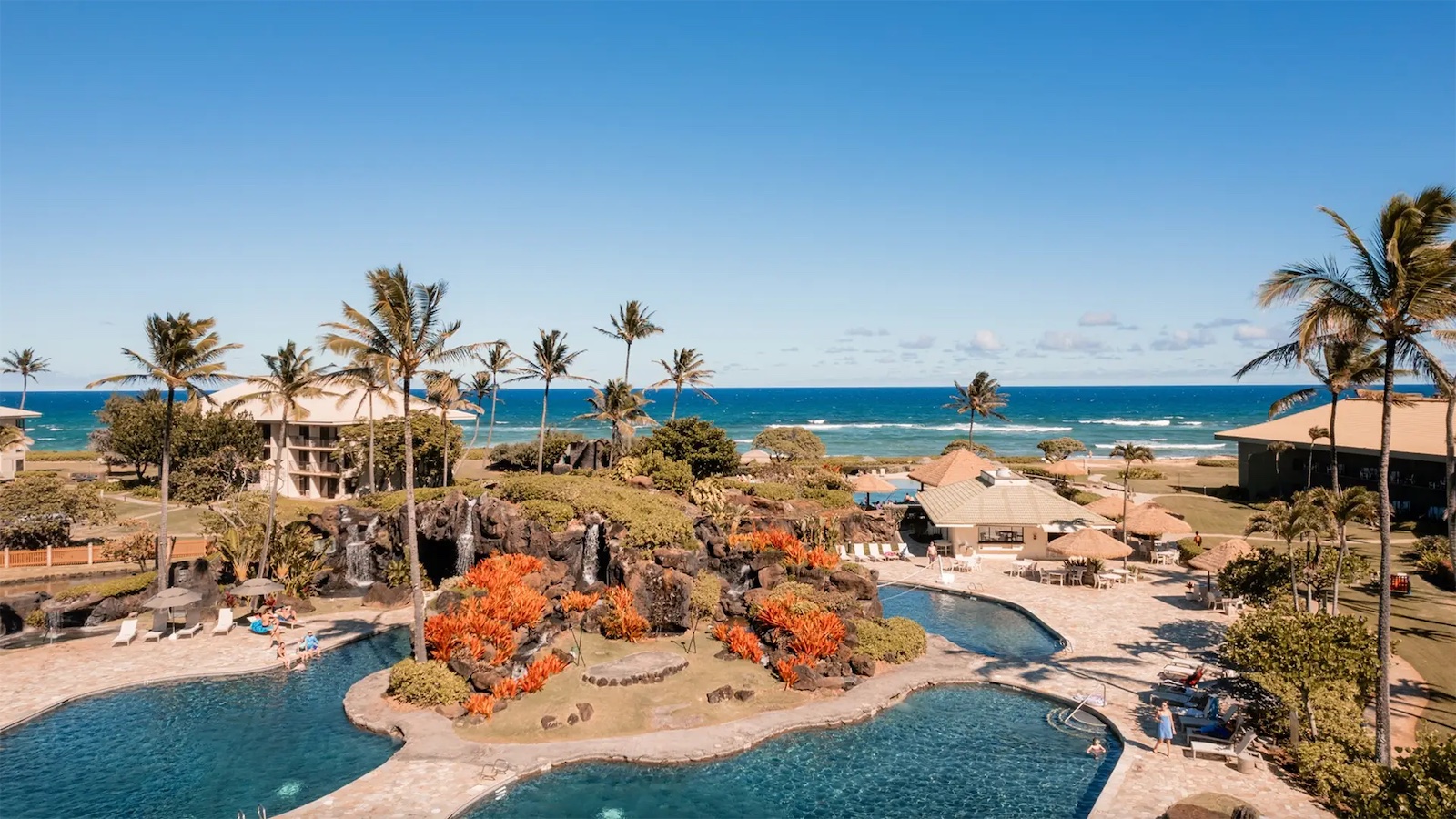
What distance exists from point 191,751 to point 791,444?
4736 cm

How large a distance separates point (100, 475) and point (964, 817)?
248ft

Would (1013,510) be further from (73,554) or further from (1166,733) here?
(73,554)

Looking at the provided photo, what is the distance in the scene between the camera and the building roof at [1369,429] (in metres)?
41.1

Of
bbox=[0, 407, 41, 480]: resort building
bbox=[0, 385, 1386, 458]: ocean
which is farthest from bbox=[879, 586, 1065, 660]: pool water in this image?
bbox=[0, 385, 1386, 458]: ocean

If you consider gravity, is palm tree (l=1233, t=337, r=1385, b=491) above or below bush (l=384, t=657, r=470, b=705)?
above

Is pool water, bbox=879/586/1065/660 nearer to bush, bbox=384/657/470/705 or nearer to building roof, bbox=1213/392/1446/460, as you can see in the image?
bush, bbox=384/657/470/705

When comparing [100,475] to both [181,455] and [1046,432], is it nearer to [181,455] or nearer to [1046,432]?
[181,455]

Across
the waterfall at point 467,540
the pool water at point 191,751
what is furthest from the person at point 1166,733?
the waterfall at point 467,540

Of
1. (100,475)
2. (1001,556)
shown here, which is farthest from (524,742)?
(100,475)

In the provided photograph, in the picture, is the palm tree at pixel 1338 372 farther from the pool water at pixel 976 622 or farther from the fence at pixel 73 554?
the fence at pixel 73 554

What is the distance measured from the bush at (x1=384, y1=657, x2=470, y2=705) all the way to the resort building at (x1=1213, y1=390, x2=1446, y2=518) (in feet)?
125

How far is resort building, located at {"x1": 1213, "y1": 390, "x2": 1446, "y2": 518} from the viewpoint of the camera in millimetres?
40812

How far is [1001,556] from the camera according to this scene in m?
38.0

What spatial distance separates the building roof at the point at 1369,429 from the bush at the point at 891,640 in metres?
30.2
